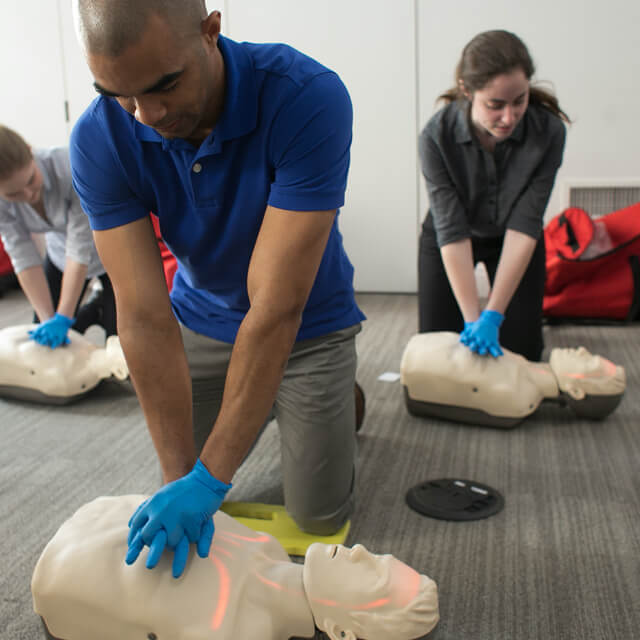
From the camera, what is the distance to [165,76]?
857mm

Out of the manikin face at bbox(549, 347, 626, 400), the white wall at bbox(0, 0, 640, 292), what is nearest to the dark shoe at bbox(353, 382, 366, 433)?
the manikin face at bbox(549, 347, 626, 400)

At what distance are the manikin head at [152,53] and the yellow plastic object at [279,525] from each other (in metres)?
0.85

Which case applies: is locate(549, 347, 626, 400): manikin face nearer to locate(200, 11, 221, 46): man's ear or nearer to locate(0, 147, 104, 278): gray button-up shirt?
locate(200, 11, 221, 46): man's ear

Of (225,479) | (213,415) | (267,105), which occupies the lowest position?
(213,415)

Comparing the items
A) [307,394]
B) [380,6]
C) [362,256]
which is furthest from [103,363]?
[380,6]

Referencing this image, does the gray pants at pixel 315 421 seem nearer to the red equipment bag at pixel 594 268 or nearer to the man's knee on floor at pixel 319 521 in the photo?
the man's knee on floor at pixel 319 521

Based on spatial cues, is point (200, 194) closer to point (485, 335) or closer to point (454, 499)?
point (454, 499)

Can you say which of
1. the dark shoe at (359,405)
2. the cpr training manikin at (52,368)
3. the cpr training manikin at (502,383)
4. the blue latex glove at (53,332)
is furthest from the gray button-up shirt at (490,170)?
the blue latex glove at (53,332)

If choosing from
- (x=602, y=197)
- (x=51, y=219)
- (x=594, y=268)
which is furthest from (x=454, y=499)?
(x=602, y=197)

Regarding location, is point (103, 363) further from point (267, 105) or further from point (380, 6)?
point (380, 6)

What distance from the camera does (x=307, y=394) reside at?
1.43 meters

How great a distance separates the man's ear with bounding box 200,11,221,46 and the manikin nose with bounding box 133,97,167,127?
0.11 meters

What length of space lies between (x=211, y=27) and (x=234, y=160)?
0.74 ft

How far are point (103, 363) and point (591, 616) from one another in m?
1.60
